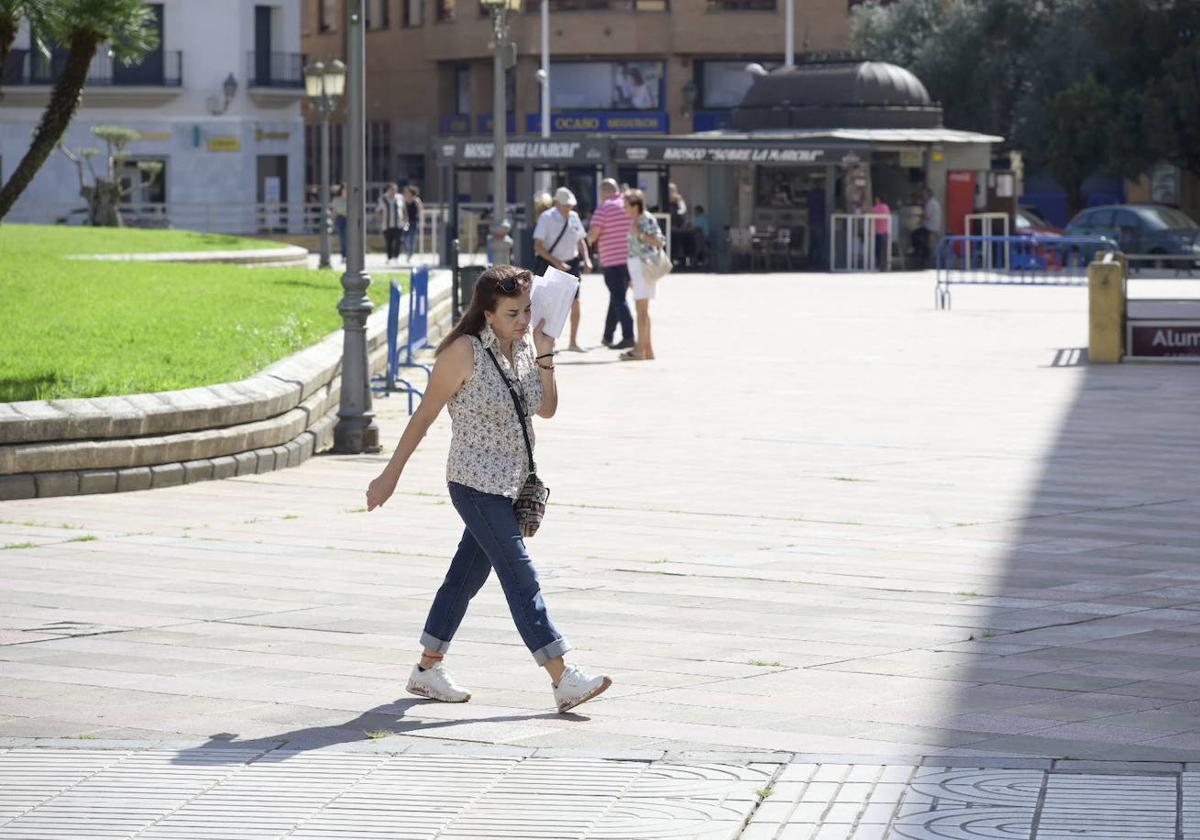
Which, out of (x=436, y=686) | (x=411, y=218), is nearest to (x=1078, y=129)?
(x=411, y=218)

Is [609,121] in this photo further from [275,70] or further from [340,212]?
[340,212]

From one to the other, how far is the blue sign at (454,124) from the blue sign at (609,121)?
121 inches

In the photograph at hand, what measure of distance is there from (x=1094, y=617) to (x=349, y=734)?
337 cm

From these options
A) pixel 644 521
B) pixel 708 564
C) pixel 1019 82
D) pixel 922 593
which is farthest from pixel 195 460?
pixel 1019 82

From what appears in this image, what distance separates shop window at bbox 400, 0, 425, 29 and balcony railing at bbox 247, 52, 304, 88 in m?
7.04

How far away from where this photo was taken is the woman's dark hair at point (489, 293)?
7.27 meters

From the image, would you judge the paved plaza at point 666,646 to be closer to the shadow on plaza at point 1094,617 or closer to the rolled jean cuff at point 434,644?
the shadow on plaza at point 1094,617

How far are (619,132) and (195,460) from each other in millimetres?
54630

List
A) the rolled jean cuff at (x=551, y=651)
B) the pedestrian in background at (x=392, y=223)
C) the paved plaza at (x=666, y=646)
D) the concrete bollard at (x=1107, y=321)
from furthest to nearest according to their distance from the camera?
the pedestrian in background at (x=392, y=223) → the concrete bollard at (x=1107, y=321) → the rolled jean cuff at (x=551, y=651) → the paved plaza at (x=666, y=646)

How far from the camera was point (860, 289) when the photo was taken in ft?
121

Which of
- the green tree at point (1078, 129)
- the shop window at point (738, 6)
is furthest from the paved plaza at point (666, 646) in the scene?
the shop window at point (738, 6)

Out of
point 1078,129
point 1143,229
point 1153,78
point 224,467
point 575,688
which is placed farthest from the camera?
point 1078,129

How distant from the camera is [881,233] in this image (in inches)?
→ 1784

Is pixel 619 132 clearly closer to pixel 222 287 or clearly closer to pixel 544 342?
pixel 222 287
